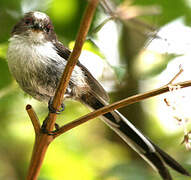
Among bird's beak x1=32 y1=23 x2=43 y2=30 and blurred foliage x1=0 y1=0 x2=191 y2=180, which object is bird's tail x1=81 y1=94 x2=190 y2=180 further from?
bird's beak x1=32 y1=23 x2=43 y2=30

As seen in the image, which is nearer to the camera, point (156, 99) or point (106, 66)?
point (106, 66)

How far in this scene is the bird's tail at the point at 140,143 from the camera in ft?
6.61

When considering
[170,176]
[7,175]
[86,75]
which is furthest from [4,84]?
[170,176]

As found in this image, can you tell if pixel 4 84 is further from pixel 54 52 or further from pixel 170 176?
pixel 170 176

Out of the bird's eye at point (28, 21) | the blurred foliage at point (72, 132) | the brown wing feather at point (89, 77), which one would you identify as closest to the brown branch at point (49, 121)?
the blurred foliage at point (72, 132)

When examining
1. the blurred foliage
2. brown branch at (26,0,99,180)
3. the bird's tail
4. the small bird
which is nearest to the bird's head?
the small bird

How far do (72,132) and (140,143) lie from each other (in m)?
1.12

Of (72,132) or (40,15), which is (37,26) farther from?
(72,132)

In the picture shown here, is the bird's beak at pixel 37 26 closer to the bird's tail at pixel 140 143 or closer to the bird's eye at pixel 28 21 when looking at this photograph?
the bird's eye at pixel 28 21

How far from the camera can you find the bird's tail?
79.4 inches

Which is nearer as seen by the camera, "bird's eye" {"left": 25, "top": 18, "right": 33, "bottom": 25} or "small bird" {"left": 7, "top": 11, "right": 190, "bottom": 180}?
"small bird" {"left": 7, "top": 11, "right": 190, "bottom": 180}

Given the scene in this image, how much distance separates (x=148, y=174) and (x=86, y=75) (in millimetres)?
870

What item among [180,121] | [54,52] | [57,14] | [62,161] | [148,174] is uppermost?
[57,14]

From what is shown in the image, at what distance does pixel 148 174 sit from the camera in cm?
234
